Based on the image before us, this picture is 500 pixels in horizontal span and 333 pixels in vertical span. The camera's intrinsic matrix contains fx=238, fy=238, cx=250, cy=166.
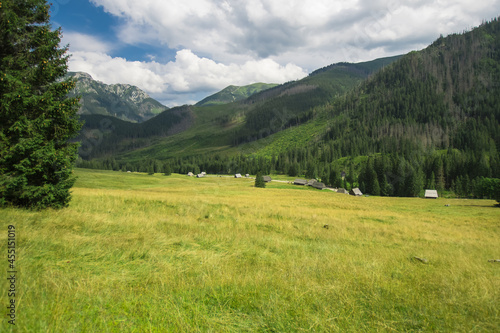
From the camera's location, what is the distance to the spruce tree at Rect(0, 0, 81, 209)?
10.9m

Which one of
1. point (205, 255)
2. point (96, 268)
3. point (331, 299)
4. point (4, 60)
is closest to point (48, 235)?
point (96, 268)

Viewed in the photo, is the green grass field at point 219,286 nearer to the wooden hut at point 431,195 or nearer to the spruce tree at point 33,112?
the spruce tree at point 33,112

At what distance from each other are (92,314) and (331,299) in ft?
14.9

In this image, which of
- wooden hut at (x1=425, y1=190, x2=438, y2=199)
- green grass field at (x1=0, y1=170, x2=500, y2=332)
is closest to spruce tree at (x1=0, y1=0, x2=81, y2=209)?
green grass field at (x1=0, y1=170, x2=500, y2=332)

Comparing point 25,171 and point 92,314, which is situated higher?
point 25,171

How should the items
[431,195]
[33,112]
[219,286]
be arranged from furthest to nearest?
[431,195] → [33,112] → [219,286]

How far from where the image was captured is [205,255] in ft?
24.9

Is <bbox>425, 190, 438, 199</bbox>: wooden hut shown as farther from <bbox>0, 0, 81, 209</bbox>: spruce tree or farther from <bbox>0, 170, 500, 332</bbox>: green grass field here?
<bbox>0, 0, 81, 209</bbox>: spruce tree

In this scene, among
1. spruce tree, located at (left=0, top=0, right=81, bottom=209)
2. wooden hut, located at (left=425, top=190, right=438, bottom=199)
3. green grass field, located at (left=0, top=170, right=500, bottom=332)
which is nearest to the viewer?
green grass field, located at (left=0, top=170, right=500, bottom=332)

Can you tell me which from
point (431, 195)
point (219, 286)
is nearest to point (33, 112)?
point (219, 286)

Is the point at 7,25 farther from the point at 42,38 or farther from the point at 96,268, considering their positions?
the point at 96,268

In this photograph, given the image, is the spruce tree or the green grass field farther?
the spruce tree

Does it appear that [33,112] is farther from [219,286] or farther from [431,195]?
[431,195]

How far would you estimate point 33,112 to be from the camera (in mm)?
11930
